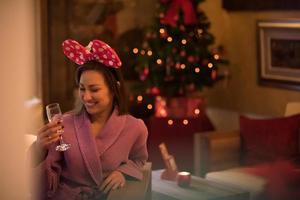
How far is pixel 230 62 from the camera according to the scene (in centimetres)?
416

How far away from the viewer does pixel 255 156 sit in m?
2.97

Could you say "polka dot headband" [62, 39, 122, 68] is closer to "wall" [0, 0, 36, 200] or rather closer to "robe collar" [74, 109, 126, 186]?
"robe collar" [74, 109, 126, 186]

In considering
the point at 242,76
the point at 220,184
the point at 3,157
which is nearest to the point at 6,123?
the point at 3,157

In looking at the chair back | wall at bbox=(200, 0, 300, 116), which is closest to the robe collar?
the chair back

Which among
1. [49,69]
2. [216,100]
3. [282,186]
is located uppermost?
[49,69]

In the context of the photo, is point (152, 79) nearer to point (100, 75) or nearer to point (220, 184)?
point (220, 184)

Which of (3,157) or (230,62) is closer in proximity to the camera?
(3,157)

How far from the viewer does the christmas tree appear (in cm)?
375

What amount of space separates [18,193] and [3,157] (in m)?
0.06

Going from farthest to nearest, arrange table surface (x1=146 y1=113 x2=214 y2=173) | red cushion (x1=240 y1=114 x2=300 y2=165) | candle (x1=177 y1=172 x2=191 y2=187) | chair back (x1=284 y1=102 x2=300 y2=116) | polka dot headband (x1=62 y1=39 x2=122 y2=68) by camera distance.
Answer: table surface (x1=146 y1=113 x2=214 y2=173) → chair back (x1=284 y1=102 x2=300 y2=116) → red cushion (x1=240 y1=114 x2=300 y2=165) → candle (x1=177 y1=172 x2=191 y2=187) → polka dot headband (x1=62 y1=39 x2=122 y2=68)

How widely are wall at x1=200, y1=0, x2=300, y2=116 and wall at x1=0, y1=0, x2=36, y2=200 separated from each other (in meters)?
3.01

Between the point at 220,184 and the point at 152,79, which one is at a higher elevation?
the point at 152,79

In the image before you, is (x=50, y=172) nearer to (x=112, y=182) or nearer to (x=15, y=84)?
(x=112, y=182)

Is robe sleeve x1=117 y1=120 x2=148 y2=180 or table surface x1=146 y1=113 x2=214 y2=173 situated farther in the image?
table surface x1=146 y1=113 x2=214 y2=173
